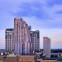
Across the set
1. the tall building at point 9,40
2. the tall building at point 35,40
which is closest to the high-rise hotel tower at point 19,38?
the tall building at point 9,40

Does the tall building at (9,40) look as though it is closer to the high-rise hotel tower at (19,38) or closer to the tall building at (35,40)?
the high-rise hotel tower at (19,38)

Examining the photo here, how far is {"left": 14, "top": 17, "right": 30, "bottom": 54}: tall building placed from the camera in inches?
469

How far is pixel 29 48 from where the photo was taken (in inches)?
508

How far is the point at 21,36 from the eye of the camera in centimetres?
1220

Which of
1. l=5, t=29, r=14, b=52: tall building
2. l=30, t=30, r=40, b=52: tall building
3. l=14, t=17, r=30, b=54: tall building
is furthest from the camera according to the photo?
l=30, t=30, r=40, b=52: tall building

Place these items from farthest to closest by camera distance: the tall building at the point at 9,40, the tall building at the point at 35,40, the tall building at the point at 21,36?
the tall building at the point at 35,40, the tall building at the point at 9,40, the tall building at the point at 21,36

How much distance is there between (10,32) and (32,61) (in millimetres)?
3529

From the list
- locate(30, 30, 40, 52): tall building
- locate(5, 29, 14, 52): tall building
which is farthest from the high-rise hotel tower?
locate(30, 30, 40, 52): tall building

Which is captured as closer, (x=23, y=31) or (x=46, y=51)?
(x=23, y=31)

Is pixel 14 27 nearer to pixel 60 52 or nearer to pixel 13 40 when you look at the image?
pixel 13 40

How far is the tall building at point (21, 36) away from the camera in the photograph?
11922 mm

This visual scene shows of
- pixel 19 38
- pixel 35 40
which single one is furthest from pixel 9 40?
pixel 35 40

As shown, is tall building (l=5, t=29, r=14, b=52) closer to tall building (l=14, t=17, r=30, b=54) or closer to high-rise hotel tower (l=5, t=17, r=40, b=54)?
high-rise hotel tower (l=5, t=17, r=40, b=54)

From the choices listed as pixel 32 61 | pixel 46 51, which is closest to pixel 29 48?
pixel 46 51
